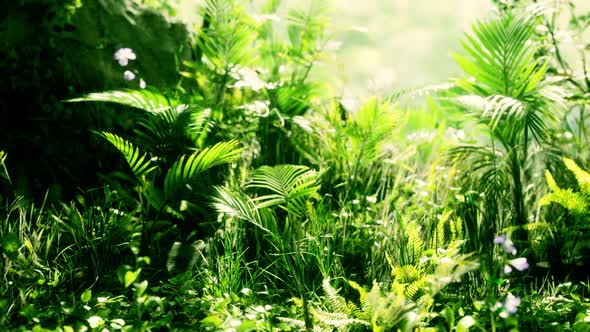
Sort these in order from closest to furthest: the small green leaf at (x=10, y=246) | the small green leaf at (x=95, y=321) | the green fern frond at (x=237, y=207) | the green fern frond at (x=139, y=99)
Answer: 1. the small green leaf at (x=95, y=321)
2. the small green leaf at (x=10, y=246)
3. the green fern frond at (x=237, y=207)
4. the green fern frond at (x=139, y=99)

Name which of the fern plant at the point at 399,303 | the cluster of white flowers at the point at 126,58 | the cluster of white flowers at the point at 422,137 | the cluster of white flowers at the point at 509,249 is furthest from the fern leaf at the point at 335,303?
the cluster of white flowers at the point at 422,137

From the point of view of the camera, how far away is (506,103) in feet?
10.6

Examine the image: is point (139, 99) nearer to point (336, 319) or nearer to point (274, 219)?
point (274, 219)

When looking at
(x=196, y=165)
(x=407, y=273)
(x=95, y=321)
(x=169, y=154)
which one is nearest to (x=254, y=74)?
(x=169, y=154)

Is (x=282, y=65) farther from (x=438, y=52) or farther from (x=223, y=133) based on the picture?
(x=438, y=52)

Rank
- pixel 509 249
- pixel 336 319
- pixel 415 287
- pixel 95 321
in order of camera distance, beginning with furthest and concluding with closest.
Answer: pixel 415 287 < pixel 336 319 < pixel 95 321 < pixel 509 249

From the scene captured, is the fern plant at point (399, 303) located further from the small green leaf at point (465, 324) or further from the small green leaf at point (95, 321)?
the small green leaf at point (95, 321)

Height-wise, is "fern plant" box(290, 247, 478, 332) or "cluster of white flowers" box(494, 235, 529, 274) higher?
"cluster of white flowers" box(494, 235, 529, 274)

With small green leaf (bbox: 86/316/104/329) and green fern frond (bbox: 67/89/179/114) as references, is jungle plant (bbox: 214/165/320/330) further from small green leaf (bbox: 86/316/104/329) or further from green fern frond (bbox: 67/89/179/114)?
small green leaf (bbox: 86/316/104/329)

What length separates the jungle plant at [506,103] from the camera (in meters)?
3.27

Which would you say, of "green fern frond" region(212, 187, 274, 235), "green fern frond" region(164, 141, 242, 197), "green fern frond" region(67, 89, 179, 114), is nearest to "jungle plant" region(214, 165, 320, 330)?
"green fern frond" region(212, 187, 274, 235)

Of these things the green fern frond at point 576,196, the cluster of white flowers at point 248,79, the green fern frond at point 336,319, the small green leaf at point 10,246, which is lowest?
the green fern frond at point 336,319

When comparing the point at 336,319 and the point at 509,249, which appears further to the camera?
the point at 336,319

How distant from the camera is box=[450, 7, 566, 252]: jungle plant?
327 cm
